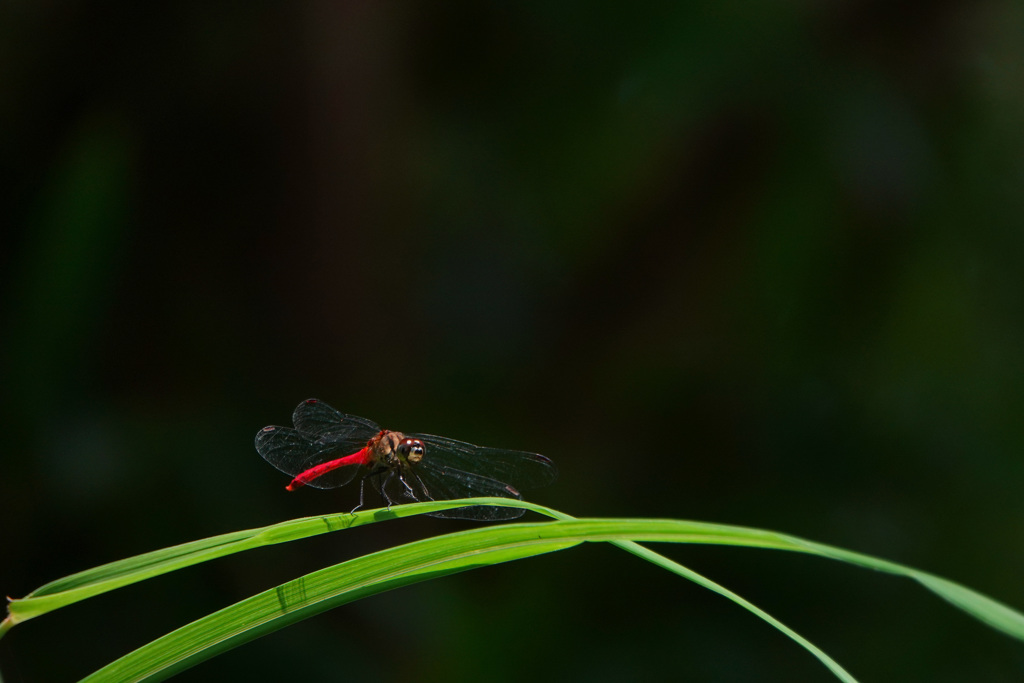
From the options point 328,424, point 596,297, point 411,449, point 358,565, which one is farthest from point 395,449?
point 596,297

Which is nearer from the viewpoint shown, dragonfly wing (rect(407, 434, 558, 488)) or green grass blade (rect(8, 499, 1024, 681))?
green grass blade (rect(8, 499, 1024, 681))

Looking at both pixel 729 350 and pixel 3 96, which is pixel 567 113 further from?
pixel 3 96

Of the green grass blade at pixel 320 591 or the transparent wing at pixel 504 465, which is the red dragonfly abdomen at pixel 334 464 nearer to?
the transparent wing at pixel 504 465

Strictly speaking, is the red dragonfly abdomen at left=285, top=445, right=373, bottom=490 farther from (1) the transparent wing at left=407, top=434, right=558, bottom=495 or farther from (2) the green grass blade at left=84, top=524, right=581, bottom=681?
(2) the green grass blade at left=84, top=524, right=581, bottom=681

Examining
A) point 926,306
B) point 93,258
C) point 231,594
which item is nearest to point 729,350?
point 926,306

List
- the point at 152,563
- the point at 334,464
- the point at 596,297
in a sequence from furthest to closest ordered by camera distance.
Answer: the point at 596,297, the point at 334,464, the point at 152,563

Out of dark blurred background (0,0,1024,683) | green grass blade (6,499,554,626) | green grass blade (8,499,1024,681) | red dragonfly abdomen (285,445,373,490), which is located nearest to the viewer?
green grass blade (6,499,554,626)

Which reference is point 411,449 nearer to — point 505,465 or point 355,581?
point 505,465

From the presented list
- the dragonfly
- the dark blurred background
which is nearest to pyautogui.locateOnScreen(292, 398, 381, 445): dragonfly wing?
the dragonfly
